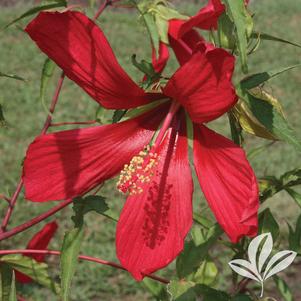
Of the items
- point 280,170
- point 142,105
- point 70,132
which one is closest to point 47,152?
point 70,132

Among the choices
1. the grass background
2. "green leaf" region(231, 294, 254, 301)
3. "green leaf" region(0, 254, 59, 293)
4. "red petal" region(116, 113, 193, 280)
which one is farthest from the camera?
the grass background

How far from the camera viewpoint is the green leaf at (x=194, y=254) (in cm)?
97

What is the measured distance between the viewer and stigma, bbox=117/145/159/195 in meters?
0.84

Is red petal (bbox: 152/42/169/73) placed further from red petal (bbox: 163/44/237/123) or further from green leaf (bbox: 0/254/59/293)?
green leaf (bbox: 0/254/59/293)

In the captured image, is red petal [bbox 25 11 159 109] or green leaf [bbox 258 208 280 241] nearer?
red petal [bbox 25 11 159 109]

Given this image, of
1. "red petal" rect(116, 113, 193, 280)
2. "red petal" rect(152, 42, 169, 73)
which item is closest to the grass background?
"red petal" rect(152, 42, 169, 73)

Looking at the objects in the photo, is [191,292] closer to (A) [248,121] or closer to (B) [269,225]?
(B) [269,225]

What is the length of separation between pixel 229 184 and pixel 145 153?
144mm

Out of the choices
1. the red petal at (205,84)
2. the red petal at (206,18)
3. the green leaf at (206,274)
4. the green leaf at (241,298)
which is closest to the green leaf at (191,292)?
the green leaf at (241,298)

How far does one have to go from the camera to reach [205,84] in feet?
2.39

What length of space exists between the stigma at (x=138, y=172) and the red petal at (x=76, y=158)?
0.02 m

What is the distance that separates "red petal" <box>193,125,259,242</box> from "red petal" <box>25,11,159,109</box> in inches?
4.4

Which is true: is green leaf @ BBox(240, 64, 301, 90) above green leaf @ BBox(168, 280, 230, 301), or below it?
above

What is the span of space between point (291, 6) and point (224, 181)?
7608mm
